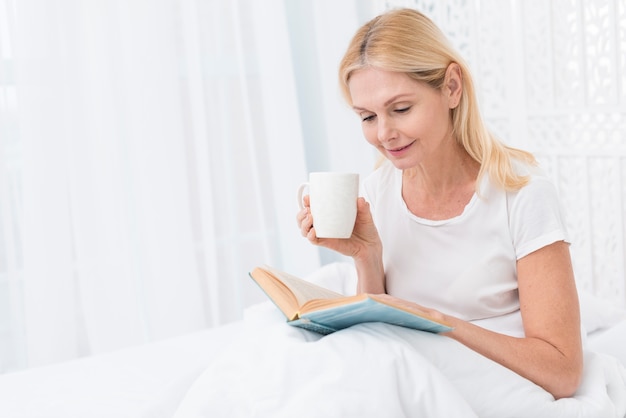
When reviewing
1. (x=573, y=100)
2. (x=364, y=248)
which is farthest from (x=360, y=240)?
(x=573, y=100)

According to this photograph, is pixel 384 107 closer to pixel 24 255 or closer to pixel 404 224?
pixel 404 224

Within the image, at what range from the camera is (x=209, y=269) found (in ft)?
9.57

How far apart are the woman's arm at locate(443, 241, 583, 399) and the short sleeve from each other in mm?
18

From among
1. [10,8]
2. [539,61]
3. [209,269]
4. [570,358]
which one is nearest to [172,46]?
[10,8]

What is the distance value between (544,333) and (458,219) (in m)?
0.27

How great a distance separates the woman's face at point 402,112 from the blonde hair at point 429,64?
2 centimetres

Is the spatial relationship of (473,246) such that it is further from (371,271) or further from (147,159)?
(147,159)

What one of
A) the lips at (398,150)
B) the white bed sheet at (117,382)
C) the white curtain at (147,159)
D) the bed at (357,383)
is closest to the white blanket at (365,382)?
the bed at (357,383)

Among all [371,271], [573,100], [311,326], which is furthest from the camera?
[573,100]

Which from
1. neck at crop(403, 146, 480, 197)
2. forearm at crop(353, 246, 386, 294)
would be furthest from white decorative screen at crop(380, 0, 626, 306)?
forearm at crop(353, 246, 386, 294)

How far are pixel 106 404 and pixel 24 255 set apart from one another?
124 centimetres

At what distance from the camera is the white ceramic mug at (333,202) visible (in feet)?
4.17

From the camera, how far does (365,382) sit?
3.42 feet

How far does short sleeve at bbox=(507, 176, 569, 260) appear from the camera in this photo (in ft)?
4.26
